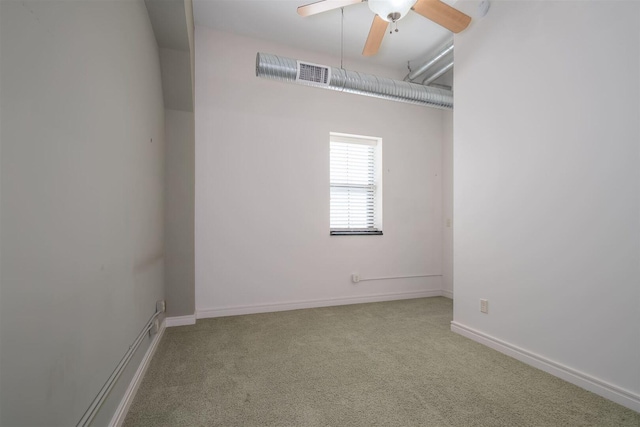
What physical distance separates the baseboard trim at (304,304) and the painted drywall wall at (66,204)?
151 centimetres

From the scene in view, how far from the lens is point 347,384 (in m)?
1.85

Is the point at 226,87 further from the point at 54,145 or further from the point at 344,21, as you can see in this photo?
the point at 54,145

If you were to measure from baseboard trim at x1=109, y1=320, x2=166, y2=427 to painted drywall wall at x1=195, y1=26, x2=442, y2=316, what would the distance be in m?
0.89

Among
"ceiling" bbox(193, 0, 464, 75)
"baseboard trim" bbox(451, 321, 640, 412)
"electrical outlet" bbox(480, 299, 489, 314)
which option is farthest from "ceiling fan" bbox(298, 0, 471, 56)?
"baseboard trim" bbox(451, 321, 640, 412)

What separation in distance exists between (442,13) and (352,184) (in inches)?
83.5

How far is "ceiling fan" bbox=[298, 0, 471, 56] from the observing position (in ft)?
6.27

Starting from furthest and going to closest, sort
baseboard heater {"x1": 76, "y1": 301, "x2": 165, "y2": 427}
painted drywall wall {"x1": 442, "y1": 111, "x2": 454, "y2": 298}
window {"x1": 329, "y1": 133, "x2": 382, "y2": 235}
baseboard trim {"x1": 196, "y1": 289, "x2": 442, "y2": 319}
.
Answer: painted drywall wall {"x1": 442, "y1": 111, "x2": 454, "y2": 298}, window {"x1": 329, "y1": 133, "x2": 382, "y2": 235}, baseboard trim {"x1": 196, "y1": 289, "x2": 442, "y2": 319}, baseboard heater {"x1": 76, "y1": 301, "x2": 165, "y2": 427}

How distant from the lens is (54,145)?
0.94 metres

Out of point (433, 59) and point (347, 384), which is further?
point (433, 59)

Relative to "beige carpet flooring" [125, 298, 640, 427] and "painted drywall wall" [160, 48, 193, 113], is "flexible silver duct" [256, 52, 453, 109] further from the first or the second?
"beige carpet flooring" [125, 298, 640, 427]

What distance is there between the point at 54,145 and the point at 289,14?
2731mm

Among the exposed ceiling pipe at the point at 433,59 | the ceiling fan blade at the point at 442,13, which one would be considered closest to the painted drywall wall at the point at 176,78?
the ceiling fan blade at the point at 442,13

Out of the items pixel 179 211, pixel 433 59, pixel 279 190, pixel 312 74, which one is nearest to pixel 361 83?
pixel 312 74

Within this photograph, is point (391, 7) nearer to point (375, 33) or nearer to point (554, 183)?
point (375, 33)
